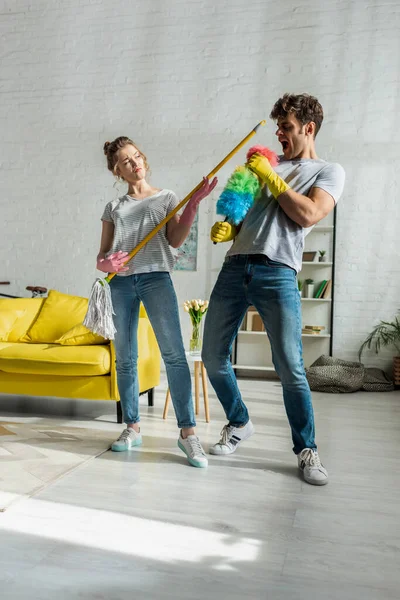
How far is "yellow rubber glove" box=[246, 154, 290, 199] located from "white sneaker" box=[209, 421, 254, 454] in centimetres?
108

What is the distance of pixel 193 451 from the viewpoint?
8.19 feet

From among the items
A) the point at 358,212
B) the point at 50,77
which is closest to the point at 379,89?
the point at 358,212

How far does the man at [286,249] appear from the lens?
224 centimetres

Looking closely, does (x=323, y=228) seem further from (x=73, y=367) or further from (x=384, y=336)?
(x=73, y=367)

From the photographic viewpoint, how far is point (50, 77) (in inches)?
256

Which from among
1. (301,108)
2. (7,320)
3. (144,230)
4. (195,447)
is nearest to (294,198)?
(301,108)

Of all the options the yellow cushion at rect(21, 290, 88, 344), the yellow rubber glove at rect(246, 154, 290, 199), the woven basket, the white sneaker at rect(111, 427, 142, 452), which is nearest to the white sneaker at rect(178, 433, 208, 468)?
the white sneaker at rect(111, 427, 142, 452)

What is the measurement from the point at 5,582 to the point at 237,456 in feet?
4.58

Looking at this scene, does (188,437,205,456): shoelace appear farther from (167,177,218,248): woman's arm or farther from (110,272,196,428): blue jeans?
(167,177,218,248): woman's arm

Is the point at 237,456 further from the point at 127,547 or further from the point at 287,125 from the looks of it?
the point at 287,125

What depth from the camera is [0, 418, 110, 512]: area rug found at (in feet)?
7.15

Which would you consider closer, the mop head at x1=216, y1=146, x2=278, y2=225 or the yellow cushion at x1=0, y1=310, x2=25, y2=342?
the mop head at x1=216, y1=146, x2=278, y2=225

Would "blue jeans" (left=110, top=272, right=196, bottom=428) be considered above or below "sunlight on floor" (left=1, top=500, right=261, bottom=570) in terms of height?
above

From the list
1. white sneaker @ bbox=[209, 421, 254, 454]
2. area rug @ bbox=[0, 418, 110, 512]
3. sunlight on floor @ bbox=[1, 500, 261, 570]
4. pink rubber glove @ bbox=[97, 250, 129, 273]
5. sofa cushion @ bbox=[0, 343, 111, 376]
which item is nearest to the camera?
sunlight on floor @ bbox=[1, 500, 261, 570]
